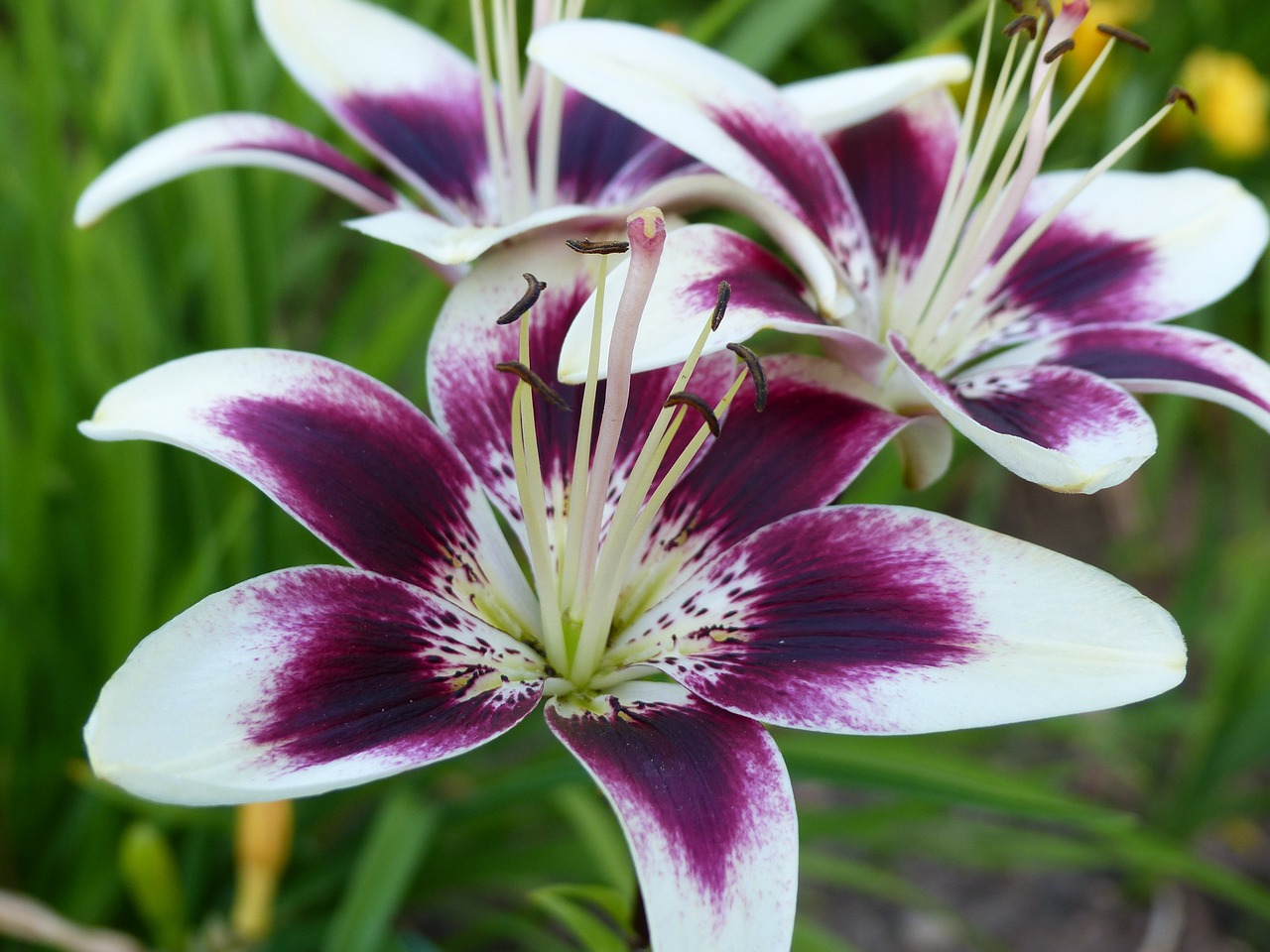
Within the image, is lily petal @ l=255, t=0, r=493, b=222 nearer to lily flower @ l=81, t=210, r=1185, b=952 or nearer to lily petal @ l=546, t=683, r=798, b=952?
lily flower @ l=81, t=210, r=1185, b=952

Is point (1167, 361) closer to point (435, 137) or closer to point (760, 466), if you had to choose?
point (760, 466)

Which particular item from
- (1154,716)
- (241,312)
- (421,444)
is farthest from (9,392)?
(1154,716)

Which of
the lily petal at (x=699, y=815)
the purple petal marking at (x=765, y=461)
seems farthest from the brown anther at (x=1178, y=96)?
the lily petal at (x=699, y=815)

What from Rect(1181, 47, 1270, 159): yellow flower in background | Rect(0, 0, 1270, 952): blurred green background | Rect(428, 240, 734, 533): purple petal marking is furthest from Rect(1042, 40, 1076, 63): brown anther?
Rect(1181, 47, 1270, 159): yellow flower in background

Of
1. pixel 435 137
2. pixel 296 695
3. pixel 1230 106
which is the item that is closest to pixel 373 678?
pixel 296 695

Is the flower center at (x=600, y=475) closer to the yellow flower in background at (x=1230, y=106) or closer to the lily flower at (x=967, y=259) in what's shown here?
the lily flower at (x=967, y=259)

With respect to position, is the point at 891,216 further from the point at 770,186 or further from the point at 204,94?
the point at 204,94

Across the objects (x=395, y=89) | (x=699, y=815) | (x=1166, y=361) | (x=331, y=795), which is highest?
(x=395, y=89)
